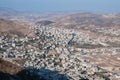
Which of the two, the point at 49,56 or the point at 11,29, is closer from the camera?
the point at 49,56

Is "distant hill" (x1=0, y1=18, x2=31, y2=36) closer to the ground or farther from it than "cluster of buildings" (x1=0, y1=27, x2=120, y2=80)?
→ farther from it

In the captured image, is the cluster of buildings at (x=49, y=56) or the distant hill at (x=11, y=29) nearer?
the cluster of buildings at (x=49, y=56)

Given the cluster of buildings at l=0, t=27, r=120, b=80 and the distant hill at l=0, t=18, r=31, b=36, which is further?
the distant hill at l=0, t=18, r=31, b=36

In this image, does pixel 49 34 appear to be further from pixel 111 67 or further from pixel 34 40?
pixel 111 67

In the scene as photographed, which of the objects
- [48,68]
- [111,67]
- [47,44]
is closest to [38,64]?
[48,68]

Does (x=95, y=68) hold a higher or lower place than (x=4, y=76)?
lower

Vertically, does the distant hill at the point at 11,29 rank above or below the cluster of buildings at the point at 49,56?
above

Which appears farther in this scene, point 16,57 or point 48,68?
point 16,57

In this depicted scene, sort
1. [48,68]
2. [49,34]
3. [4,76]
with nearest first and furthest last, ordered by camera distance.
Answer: [4,76], [48,68], [49,34]

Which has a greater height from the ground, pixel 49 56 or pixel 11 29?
pixel 11 29

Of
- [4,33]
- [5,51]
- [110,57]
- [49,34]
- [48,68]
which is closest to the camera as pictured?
[48,68]
